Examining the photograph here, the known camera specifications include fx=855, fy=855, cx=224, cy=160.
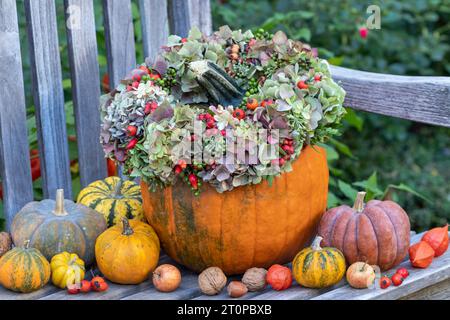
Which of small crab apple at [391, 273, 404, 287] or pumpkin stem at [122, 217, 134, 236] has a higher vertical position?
pumpkin stem at [122, 217, 134, 236]

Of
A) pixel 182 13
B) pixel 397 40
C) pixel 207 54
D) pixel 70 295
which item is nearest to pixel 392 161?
pixel 397 40

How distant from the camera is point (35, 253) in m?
2.11

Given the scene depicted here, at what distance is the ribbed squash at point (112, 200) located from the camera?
2354 mm

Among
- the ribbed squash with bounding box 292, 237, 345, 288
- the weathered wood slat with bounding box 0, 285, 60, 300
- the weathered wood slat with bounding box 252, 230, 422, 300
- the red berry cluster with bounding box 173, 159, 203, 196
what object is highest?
the red berry cluster with bounding box 173, 159, 203, 196

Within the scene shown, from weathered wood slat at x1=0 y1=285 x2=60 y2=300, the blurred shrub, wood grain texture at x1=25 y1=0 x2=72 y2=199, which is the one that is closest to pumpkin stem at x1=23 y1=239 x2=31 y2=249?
weathered wood slat at x1=0 y1=285 x2=60 y2=300

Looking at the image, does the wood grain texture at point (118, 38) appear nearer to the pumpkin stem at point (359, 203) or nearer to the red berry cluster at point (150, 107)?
the red berry cluster at point (150, 107)

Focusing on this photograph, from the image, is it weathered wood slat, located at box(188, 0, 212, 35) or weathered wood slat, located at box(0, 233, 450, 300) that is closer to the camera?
weathered wood slat, located at box(0, 233, 450, 300)

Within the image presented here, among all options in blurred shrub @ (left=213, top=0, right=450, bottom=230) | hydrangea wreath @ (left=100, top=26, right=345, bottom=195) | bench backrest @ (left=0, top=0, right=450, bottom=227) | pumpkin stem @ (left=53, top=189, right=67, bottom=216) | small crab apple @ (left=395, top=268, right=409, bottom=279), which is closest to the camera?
hydrangea wreath @ (left=100, top=26, right=345, bottom=195)

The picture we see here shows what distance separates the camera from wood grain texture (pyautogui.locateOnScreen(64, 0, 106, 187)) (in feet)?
8.05

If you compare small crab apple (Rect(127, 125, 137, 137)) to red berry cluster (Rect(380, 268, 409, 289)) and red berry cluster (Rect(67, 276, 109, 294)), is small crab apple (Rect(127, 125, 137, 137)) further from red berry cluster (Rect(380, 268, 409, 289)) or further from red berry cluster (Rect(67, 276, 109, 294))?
red berry cluster (Rect(380, 268, 409, 289))

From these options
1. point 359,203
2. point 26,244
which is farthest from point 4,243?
point 359,203

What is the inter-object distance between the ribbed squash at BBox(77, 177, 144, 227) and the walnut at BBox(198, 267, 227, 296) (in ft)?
1.11

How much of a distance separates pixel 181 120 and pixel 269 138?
0.21 m

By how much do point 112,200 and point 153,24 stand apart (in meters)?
0.62
